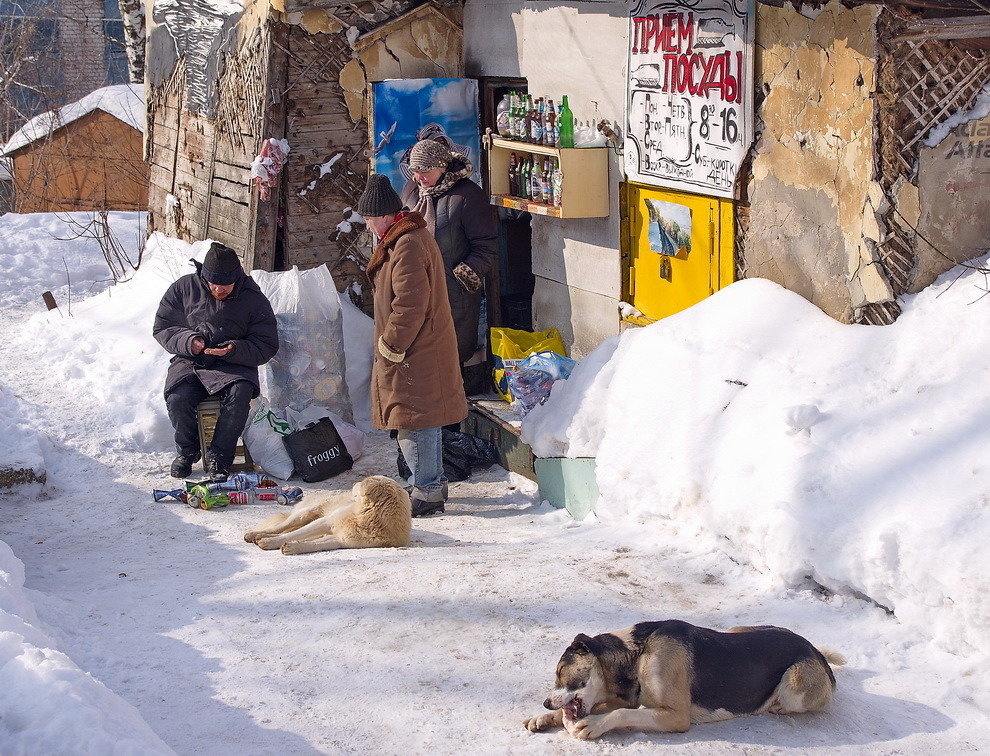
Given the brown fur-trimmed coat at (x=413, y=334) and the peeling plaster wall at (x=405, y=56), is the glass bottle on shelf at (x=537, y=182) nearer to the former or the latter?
the brown fur-trimmed coat at (x=413, y=334)

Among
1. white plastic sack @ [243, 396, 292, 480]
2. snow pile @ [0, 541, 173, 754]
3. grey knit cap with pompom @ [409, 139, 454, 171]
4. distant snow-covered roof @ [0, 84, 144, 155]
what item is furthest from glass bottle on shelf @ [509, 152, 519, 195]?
distant snow-covered roof @ [0, 84, 144, 155]

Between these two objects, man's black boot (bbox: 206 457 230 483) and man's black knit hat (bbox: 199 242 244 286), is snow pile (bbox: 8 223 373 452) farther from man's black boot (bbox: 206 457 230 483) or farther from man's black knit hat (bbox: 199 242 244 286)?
man's black knit hat (bbox: 199 242 244 286)

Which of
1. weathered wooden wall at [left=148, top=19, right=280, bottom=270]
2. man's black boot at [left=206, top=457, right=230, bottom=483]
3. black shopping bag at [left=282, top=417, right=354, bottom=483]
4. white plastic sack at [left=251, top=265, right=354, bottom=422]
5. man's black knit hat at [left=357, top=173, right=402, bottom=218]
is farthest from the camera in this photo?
weathered wooden wall at [left=148, top=19, right=280, bottom=270]

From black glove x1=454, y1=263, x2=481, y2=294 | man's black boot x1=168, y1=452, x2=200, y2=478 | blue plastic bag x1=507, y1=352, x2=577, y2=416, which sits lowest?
man's black boot x1=168, y1=452, x2=200, y2=478

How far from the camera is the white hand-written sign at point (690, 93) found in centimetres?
541

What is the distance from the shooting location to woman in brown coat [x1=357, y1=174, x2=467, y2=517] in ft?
18.7

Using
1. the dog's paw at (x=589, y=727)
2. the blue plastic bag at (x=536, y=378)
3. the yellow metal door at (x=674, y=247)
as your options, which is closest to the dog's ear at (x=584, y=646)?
the dog's paw at (x=589, y=727)

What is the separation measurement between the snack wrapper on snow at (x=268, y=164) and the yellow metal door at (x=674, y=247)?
2.97m

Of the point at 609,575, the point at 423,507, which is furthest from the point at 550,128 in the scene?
the point at 609,575

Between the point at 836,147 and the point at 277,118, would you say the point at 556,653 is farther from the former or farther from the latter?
the point at 277,118

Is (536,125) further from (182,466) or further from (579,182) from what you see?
(182,466)

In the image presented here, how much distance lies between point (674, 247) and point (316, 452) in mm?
2589

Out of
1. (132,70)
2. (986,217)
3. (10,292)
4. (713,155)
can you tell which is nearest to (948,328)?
(986,217)

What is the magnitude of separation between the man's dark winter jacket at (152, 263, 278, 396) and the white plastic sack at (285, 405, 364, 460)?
1.20ft
